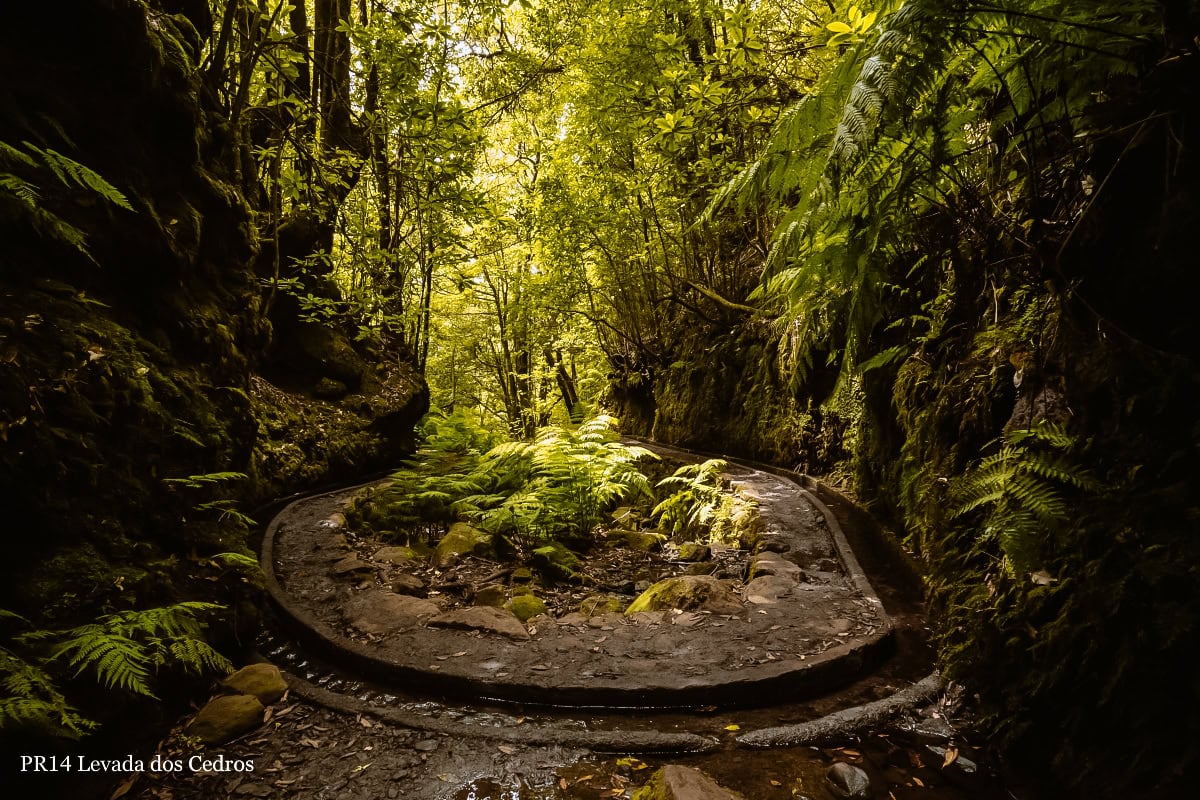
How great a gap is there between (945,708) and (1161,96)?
9.99 ft

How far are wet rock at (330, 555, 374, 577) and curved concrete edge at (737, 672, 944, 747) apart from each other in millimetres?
3909

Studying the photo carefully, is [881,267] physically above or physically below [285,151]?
below

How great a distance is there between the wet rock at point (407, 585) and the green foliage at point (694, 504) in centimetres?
388

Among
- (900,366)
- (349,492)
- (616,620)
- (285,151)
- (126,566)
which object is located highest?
(285,151)

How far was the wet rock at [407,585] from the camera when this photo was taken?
4.82 m

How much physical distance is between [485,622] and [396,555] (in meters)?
2.30

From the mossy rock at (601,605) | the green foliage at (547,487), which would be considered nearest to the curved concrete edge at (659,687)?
the mossy rock at (601,605)

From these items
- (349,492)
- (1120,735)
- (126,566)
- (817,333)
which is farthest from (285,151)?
(1120,735)

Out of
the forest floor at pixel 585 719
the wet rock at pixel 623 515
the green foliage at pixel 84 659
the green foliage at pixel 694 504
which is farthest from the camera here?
the wet rock at pixel 623 515

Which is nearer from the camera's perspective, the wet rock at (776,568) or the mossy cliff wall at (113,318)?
the mossy cliff wall at (113,318)

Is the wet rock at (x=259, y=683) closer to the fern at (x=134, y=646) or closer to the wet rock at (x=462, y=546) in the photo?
the fern at (x=134, y=646)

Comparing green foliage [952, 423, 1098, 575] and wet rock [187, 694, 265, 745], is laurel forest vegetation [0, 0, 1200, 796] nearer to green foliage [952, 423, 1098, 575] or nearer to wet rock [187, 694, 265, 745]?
green foliage [952, 423, 1098, 575]

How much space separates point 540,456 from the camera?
732cm

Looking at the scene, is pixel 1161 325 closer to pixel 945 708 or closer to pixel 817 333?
pixel 945 708
